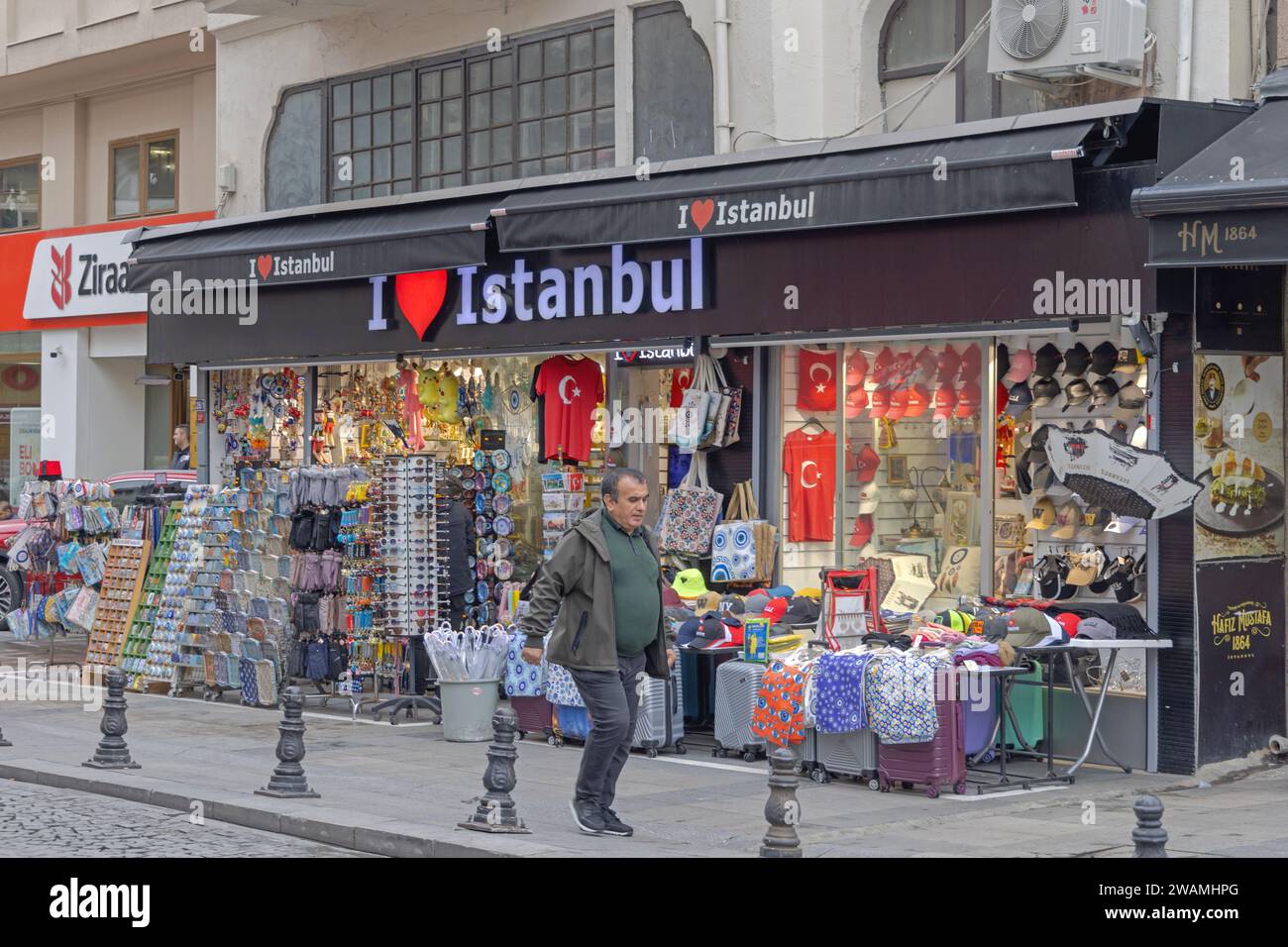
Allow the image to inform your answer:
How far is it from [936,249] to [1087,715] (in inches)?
136

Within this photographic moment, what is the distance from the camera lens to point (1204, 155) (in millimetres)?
11352

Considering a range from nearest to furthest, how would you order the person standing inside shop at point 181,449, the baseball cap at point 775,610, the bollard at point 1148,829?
the bollard at point 1148,829
the baseball cap at point 775,610
the person standing inside shop at point 181,449

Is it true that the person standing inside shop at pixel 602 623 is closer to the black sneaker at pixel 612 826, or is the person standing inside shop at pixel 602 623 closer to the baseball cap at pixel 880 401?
the black sneaker at pixel 612 826

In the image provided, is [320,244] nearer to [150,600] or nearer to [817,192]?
[150,600]

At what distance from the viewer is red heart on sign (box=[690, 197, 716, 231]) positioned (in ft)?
46.2

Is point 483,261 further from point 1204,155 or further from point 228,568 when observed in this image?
point 1204,155

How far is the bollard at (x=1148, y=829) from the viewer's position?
736cm

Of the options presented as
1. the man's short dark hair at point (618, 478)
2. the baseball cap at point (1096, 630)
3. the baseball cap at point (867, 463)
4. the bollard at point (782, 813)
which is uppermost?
the baseball cap at point (867, 463)

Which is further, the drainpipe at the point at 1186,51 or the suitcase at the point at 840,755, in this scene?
the drainpipe at the point at 1186,51

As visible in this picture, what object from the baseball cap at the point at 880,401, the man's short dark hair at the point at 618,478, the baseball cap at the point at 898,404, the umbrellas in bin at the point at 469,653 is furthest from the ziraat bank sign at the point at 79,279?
the man's short dark hair at the point at 618,478

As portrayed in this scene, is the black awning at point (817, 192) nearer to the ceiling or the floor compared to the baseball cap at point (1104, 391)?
nearer to the ceiling

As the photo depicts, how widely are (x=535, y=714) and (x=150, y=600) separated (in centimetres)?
470

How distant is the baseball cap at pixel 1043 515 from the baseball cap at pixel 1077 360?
3.11ft
